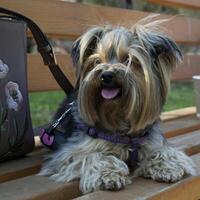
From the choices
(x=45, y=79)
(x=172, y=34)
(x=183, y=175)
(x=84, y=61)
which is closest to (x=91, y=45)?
(x=84, y=61)

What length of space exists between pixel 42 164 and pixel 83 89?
18.6 inches

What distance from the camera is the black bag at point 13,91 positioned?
2711 mm

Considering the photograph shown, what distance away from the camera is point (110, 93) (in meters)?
2.48

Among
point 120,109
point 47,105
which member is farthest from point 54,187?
point 47,105

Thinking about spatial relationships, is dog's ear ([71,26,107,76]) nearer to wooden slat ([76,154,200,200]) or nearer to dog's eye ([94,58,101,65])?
dog's eye ([94,58,101,65])

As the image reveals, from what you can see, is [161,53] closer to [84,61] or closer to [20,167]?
[84,61]

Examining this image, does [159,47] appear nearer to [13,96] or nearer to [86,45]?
[86,45]

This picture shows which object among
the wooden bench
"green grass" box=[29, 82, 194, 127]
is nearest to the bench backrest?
the wooden bench

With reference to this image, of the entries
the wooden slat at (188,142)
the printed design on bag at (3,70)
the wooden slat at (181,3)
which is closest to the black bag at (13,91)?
the printed design on bag at (3,70)

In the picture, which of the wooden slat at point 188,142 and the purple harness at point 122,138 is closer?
the purple harness at point 122,138

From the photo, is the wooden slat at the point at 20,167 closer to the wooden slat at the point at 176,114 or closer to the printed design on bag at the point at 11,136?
the printed design on bag at the point at 11,136

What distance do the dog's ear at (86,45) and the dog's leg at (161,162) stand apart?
0.49 m

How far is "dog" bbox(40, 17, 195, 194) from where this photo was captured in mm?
2463

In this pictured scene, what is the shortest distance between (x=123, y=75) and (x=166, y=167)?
460mm
